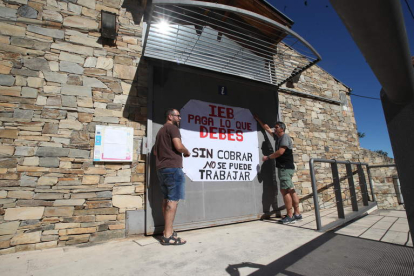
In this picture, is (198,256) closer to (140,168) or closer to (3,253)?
(140,168)

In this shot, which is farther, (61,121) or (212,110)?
(212,110)

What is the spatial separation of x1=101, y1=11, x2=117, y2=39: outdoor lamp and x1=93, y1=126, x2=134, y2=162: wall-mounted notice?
1449 millimetres

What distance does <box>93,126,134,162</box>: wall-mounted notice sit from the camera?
116 inches

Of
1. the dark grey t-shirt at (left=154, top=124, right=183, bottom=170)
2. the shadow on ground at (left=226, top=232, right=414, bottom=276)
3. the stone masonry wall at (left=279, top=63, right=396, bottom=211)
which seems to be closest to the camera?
the shadow on ground at (left=226, top=232, right=414, bottom=276)

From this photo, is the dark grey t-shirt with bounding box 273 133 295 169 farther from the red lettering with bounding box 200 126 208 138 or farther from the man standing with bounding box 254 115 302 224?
the red lettering with bounding box 200 126 208 138

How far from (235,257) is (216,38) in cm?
281

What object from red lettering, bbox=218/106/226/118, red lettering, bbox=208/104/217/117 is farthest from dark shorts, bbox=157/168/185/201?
red lettering, bbox=218/106/226/118

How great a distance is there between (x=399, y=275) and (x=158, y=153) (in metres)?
2.54

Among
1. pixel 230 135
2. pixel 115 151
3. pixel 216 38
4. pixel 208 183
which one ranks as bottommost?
pixel 208 183

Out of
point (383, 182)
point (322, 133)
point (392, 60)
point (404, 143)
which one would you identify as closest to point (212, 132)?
point (404, 143)

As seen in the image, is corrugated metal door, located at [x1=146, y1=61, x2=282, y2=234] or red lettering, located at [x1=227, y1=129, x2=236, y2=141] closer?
corrugated metal door, located at [x1=146, y1=61, x2=282, y2=234]

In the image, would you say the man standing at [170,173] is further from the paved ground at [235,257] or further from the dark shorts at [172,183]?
the paved ground at [235,257]

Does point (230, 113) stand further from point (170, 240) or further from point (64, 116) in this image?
point (64, 116)

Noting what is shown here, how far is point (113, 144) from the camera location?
302 cm
